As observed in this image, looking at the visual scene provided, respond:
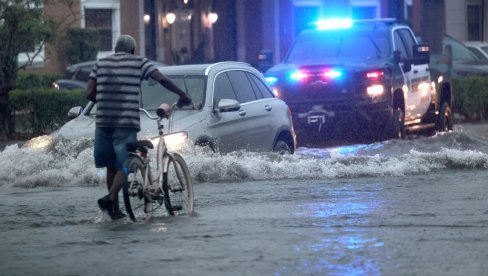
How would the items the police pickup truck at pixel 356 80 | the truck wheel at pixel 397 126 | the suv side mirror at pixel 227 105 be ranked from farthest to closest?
the truck wheel at pixel 397 126 < the police pickup truck at pixel 356 80 < the suv side mirror at pixel 227 105

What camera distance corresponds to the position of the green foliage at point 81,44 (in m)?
36.0

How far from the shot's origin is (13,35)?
22156 millimetres

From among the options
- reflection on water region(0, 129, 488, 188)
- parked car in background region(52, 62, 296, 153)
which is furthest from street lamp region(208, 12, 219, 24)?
reflection on water region(0, 129, 488, 188)

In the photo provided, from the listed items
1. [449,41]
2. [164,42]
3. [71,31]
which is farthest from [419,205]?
[164,42]

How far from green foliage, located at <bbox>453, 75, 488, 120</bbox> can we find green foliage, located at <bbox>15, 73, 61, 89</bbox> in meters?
12.0

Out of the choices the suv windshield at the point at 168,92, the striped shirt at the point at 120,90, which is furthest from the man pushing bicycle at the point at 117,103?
the suv windshield at the point at 168,92

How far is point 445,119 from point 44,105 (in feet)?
23.5

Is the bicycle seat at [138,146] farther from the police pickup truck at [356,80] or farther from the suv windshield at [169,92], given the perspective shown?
the police pickup truck at [356,80]

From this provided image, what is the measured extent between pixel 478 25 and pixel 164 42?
47.5 feet

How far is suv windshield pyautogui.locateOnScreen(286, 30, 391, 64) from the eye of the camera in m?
20.4

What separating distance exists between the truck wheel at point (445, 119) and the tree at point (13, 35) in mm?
7151

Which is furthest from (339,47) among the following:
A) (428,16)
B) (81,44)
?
(428,16)

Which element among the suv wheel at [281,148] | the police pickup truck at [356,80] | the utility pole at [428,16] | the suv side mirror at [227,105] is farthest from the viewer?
the utility pole at [428,16]

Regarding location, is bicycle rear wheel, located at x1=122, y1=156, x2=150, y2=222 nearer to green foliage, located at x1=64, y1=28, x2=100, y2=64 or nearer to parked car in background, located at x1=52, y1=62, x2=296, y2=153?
parked car in background, located at x1=52, y1=62, x2=296, y2=153
